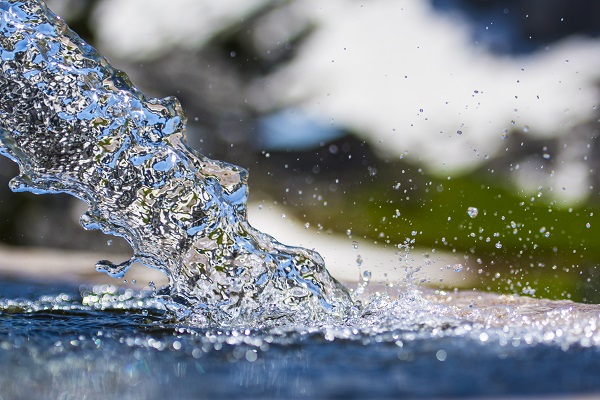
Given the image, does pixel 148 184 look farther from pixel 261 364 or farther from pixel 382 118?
pixel 382 118

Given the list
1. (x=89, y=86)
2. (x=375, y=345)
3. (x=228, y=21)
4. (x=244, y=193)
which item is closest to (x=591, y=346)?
(x=375, y=345)

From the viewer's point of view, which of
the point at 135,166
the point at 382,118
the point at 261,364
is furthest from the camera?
the point at 382,118

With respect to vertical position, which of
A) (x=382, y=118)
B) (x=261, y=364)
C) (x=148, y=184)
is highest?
(x=382, y=118)

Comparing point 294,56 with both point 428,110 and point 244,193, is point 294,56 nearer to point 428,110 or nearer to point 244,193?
point 428,110

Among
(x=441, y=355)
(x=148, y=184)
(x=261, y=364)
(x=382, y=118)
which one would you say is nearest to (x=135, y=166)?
(x=148, y=184)

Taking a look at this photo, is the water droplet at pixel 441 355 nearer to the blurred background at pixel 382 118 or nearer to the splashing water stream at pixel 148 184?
the splashing water stream at pixel 148 184

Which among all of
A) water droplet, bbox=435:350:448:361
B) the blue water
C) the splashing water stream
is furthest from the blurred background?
water droplet, bbox=435:350:448:361
